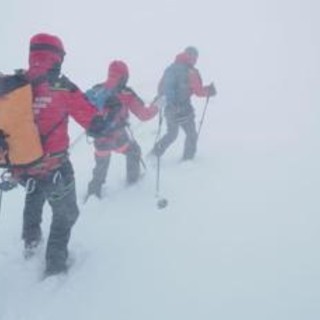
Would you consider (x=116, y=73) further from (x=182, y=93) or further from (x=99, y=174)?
(x=182, y=93)

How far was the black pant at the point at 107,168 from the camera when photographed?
953 cm

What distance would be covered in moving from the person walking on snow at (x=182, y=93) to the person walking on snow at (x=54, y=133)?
3.83 metres

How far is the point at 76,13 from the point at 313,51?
24.2m

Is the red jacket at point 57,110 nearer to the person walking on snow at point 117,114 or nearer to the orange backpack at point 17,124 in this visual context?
the orange backpack at point 17,124

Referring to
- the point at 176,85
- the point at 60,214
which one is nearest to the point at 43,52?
the point at 60,214

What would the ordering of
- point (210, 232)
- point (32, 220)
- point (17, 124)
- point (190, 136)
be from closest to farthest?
point (17, 124) → point (32, 220) → point (210, 232) → point (190, 136)

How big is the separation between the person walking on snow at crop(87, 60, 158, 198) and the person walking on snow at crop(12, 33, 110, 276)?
73.5 inches

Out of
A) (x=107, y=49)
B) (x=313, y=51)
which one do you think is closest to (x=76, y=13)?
(x=107, y=49)

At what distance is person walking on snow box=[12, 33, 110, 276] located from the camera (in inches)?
242

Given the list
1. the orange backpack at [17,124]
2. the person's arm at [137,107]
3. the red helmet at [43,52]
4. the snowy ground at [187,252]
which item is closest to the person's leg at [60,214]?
the snowy ground at [187,252]

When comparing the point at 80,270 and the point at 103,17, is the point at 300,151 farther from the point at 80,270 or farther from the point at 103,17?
the point at 103,17

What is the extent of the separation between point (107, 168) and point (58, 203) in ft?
9.46

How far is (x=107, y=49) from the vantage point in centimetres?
3381

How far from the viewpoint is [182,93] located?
10.7 meters
